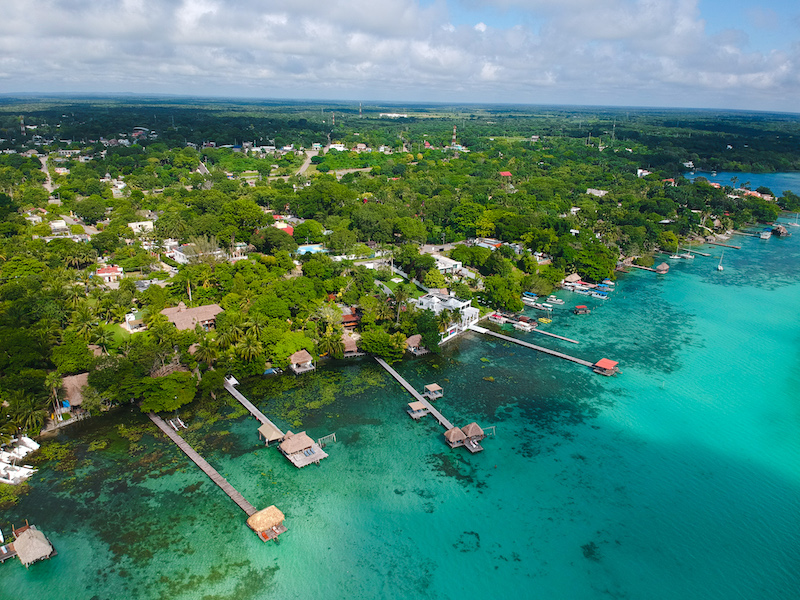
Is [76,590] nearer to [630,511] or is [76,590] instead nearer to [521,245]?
[630,511]

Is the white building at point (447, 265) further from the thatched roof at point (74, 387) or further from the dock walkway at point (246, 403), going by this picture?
the thatched roof at point (74, 387)

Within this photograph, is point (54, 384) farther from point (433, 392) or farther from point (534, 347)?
point (534, 347)

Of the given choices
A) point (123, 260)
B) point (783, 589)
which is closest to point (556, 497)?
point (783, 589)

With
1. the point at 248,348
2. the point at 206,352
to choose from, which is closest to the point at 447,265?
the point at 248,348

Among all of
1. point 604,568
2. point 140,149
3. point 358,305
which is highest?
point 140,149

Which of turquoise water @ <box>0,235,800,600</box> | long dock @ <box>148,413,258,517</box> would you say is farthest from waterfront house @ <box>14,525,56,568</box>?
long dock @ <box>148,413,258,517</box>

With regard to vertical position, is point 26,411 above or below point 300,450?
above

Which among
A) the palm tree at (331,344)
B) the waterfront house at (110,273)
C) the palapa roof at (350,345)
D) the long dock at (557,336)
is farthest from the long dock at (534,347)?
the waterfront house at (110,273)

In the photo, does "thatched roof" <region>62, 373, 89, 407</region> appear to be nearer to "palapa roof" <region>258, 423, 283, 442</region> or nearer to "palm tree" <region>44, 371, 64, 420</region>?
"palm tree" <region>44, 371, 64, 420</region>
